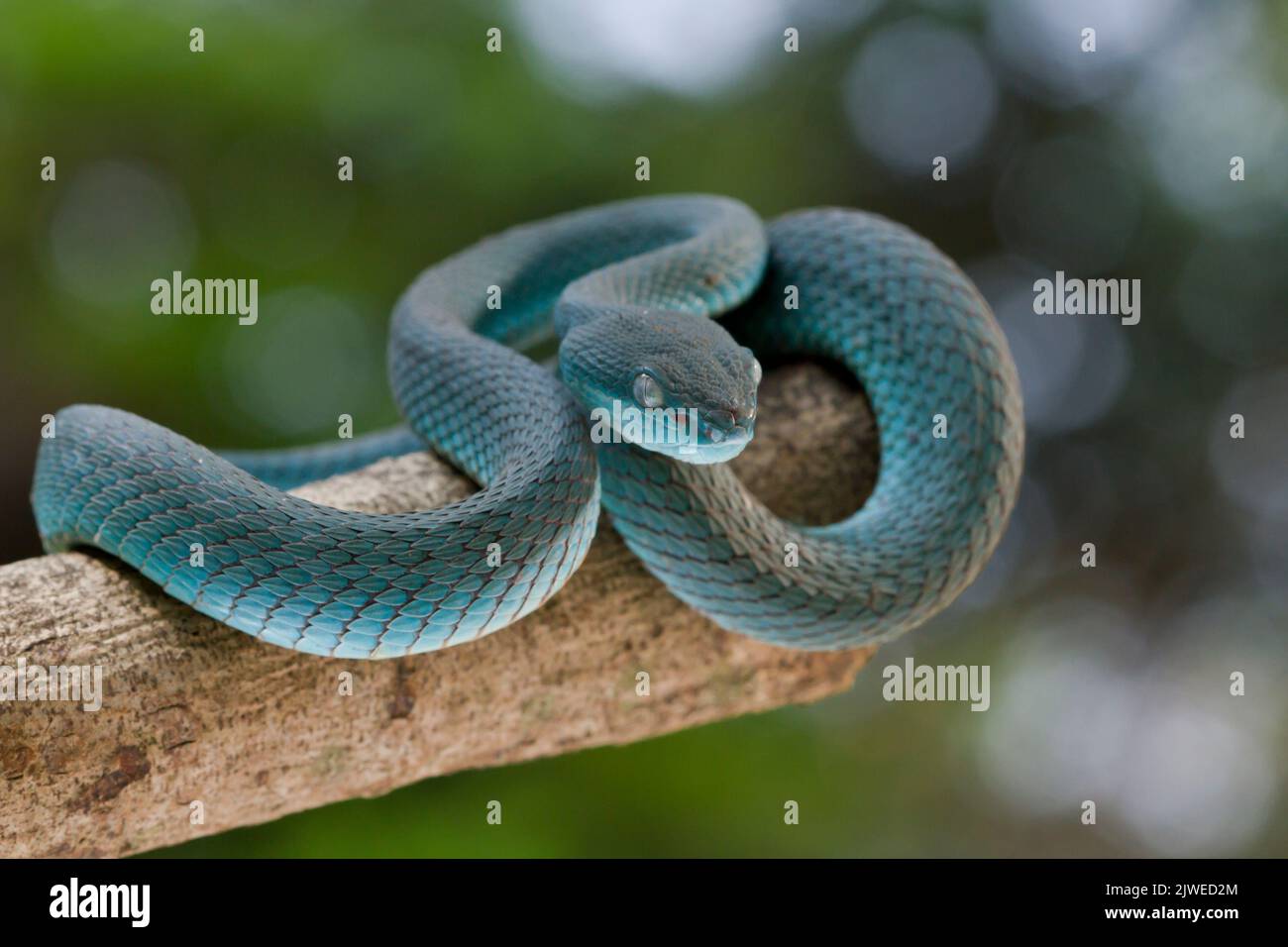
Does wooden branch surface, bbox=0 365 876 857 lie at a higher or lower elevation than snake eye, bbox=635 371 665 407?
lower

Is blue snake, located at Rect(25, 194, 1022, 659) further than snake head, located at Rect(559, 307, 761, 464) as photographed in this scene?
No

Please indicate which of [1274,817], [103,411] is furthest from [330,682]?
[1274,817]

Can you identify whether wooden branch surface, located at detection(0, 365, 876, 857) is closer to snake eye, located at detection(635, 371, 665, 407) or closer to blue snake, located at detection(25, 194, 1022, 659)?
blue snake, located at detection(25, 194, 1022, 659)

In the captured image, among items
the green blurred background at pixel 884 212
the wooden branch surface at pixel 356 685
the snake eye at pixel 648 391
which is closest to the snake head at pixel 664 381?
the snake eye at pixel 648 391

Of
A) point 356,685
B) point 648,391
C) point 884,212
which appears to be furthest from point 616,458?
point 884,212

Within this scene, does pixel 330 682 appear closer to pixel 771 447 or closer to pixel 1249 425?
pixel 771 447

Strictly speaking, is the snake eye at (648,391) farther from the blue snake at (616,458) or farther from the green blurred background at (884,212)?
the green blurred background at (884,212)

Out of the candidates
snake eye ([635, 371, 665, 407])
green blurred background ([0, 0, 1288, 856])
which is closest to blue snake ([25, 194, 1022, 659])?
snake eye ([635, 371, 665, 407])
